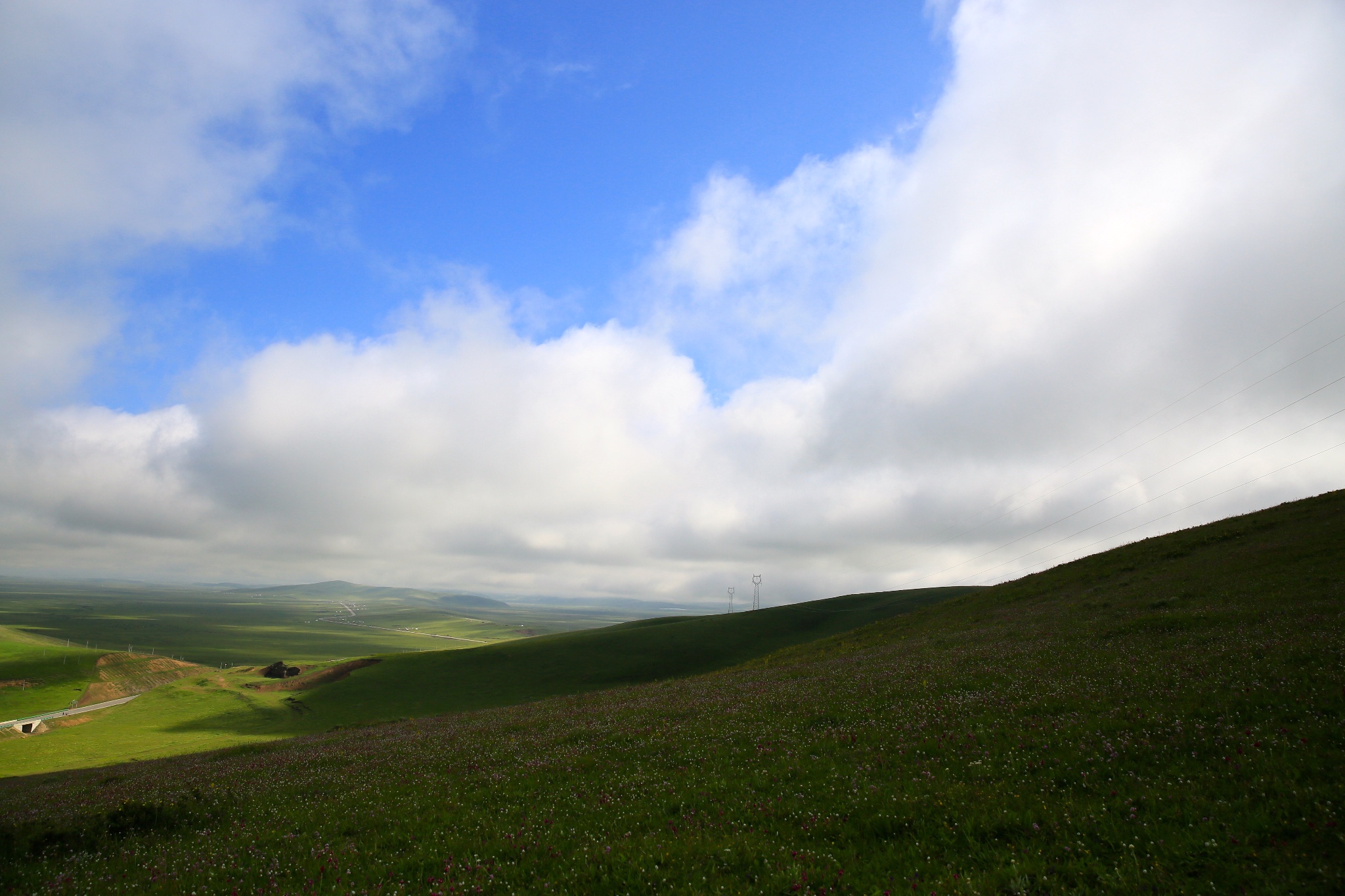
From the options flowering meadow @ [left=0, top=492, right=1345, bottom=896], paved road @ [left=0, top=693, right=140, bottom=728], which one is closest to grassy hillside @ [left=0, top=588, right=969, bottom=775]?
paved road @ [left=0, top=693, right=140, bottom=728]

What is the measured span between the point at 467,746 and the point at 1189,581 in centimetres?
4615

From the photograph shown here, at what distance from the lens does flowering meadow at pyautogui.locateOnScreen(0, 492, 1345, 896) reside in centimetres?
925

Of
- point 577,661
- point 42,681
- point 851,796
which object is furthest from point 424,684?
point 851,796

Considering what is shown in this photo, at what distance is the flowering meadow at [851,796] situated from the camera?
925 cm

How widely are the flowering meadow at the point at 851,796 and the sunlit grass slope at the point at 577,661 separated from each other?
174 ft

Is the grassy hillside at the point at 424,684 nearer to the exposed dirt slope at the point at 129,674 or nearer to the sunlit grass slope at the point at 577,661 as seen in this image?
the sunlit grass slope at the point at 577,661

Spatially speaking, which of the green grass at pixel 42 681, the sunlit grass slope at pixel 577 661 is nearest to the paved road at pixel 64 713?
the green grass at pixel 42 681

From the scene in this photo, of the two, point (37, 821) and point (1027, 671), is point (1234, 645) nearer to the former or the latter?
point (1027, 671)

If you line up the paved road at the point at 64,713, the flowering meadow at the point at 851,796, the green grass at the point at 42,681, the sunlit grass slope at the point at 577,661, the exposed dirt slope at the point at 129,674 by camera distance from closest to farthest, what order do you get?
the flowering meadow at the point at 851,796, the paved road at the point at 64,713, the sunlit grass slope at the point at 577,661, the green grass at the point at 42,681, the exposed dirt slope at the point at 129,674

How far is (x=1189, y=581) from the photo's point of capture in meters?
37.3

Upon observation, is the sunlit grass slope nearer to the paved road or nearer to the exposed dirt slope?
the paved road

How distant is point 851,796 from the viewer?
12.7 metres

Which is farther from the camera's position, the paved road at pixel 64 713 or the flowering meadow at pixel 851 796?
the paved road at pixel 64 713

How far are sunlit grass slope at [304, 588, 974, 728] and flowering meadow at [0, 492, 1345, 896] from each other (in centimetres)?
5289
